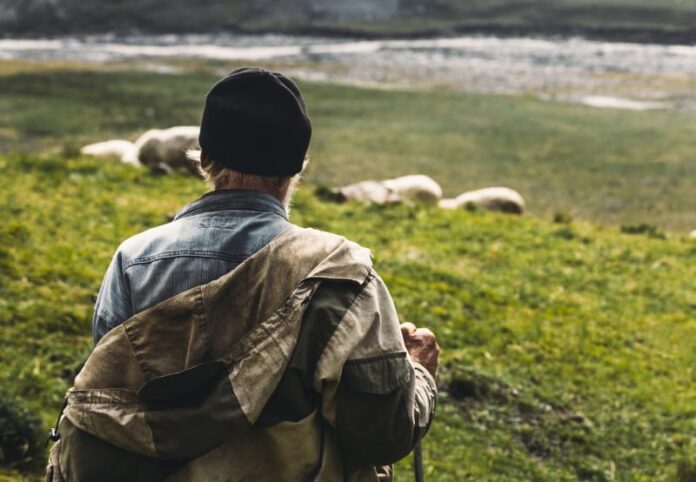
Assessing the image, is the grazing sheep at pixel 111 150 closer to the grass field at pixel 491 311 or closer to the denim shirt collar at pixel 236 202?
the grass field at pixel 491 311

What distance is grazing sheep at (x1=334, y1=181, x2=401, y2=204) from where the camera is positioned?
1461 cm

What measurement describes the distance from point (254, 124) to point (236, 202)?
26 centimetres

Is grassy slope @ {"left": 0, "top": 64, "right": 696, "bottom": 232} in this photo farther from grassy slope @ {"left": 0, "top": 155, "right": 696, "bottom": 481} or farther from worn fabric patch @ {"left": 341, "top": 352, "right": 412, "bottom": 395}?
worn fabric patch @ {"left": 341, "top": 352, "right": 412, "bottom": 395}

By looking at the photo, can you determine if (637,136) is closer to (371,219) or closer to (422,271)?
(371,219)

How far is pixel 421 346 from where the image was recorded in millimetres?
3230

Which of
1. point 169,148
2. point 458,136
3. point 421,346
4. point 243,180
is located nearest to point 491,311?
point 421,346

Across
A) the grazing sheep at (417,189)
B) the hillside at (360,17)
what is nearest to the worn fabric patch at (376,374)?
the grazing sheep at (417,189)

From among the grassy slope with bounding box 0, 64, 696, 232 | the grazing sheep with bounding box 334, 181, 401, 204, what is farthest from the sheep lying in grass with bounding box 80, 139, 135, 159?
the grazing sheep with bounding box 334, 181, 401, 204

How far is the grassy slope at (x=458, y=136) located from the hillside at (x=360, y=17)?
3771cm

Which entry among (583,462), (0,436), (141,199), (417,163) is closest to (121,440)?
(0,436)

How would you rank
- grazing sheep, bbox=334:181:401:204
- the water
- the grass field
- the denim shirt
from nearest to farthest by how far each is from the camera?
the denim shirt, the grass field, grazing sheep, bbox=334:181:401:204, the water

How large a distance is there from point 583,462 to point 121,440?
5.43 metres

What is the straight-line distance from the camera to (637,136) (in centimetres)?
3462

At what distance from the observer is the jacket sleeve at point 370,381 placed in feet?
8.56
